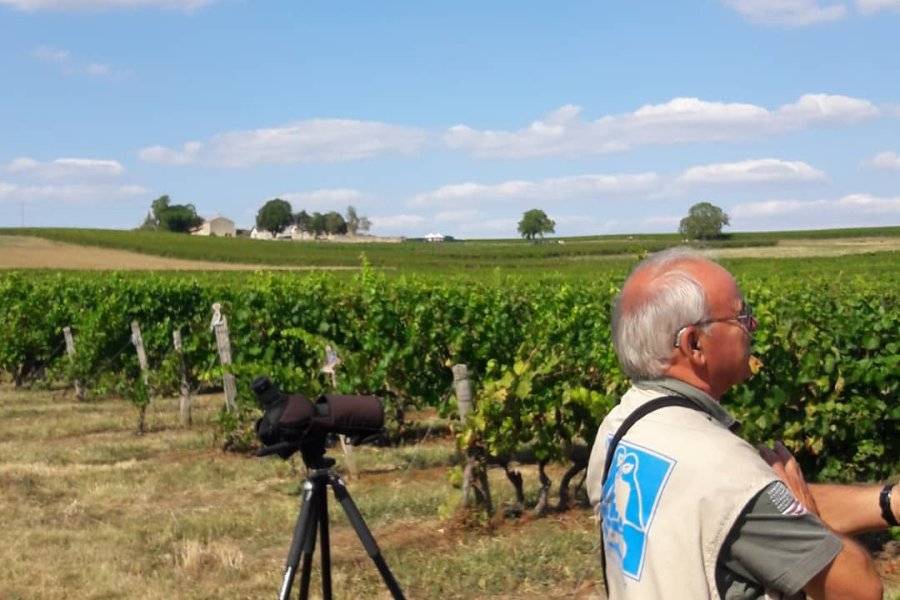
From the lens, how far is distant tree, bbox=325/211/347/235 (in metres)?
113

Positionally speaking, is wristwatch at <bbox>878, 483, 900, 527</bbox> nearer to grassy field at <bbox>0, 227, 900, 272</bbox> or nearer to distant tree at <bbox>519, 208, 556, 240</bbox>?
grassy field at <bbox>0, 227, 900, 272</bbox>

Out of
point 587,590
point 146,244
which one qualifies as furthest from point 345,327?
point 146,244

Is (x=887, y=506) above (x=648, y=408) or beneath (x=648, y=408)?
beneath

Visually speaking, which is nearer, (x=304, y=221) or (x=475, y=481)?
(x=475, y=481)

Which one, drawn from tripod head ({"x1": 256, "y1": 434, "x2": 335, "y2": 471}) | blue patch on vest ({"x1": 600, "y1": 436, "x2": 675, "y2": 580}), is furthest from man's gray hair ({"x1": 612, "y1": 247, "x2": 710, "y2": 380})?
tripod head ({"x1": 256, "y1": 434, "x2": 335, "y2": 471})

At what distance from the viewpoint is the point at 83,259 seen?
6259 cm

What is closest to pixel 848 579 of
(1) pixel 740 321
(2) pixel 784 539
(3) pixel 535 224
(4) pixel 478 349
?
(2) pixel 784 539

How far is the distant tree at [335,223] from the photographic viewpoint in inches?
4439

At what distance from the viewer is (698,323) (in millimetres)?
2252

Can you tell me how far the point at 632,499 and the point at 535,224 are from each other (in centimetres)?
9940

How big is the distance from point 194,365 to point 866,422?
9.57 metres

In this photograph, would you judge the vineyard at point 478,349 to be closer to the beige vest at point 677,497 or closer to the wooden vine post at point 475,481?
the wooden vine post at point 475,481

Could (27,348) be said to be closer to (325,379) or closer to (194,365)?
(194,365)

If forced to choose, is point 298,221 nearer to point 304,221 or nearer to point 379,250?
point 304,221
